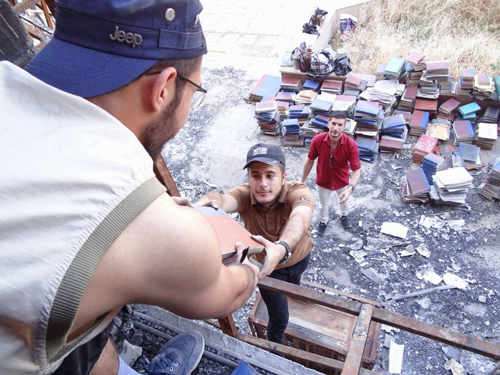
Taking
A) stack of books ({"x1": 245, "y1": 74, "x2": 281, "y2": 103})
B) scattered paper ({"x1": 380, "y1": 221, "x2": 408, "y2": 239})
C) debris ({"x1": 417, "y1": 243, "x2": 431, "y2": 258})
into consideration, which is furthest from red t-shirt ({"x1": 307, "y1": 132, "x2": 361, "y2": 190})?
stack of books ({"x1": 245, "y1": 74, "x2": 281, "y2": 103})

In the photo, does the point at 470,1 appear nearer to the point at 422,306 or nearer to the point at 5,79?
the point at 422,306

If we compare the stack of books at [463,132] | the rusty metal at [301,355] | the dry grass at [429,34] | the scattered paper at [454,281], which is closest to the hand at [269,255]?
the rusty metal at [301,355]

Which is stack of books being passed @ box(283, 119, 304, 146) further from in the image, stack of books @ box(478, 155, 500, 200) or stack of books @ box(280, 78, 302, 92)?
stack of books @ box(478, 155, 500, 200)

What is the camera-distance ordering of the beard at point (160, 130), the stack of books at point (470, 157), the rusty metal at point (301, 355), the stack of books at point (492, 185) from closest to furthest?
the beard at point (160, 130) → the rusty metal at point (301, 355) → the stack of books at point (492, 185) → the stack of books at point (470, 157)

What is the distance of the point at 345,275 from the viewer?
201 inches

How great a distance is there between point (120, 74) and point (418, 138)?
22.6ft

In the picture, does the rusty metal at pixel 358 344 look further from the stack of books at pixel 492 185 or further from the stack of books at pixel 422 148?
the stack of books at pixel 422 148

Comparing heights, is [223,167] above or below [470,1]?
below

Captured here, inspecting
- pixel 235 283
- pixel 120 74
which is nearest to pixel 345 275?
pixel 235 283

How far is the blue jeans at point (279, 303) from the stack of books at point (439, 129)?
475 cm

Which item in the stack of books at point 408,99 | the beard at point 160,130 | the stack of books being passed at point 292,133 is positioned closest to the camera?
the beard at point 160,130

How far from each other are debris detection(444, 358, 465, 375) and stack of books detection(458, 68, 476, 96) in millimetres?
5057

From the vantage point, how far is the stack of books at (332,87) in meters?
7.47

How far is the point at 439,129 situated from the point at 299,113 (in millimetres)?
2537
